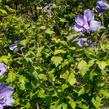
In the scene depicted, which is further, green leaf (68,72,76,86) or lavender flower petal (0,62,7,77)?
lavender flower petal (0,62,7,77)

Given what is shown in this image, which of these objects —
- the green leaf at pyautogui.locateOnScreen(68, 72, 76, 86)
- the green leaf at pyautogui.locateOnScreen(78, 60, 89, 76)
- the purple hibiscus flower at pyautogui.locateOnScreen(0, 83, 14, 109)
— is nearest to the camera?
the purple hibiscus flower at pyautogui.locateOnScreen(0, 83, 14, 109)

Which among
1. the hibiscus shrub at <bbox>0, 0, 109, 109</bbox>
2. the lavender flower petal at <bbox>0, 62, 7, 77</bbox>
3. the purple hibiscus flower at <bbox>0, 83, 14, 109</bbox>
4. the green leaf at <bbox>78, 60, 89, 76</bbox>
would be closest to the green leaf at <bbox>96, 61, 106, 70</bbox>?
the hibiscus shrub at <bbox>0, 0, 109, 109</bbox>

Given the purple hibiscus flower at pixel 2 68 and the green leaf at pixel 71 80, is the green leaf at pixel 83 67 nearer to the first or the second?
the green leaf at pixel 71 80

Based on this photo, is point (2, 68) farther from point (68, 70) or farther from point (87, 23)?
point (87, 23)

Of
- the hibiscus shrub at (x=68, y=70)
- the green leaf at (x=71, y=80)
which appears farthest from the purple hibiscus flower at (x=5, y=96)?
the green leaf at (x=71, y=80)

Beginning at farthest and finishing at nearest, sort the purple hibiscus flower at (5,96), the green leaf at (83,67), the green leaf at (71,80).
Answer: the green leaf at (71,80), the green leaf at (83,67), the purple hibiscus flower at (5,96)

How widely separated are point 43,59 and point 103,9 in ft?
2.79

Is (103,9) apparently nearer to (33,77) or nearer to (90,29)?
(90,29)

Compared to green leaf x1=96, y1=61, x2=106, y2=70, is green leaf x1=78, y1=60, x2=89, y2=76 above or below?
below

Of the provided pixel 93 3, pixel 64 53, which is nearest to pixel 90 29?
pixel 64 53

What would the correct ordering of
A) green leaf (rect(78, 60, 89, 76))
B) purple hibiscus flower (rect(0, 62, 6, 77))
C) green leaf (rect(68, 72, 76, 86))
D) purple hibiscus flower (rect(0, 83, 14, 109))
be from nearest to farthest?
purple hibiscus flower (rect(0, 83, 14, 109))
green leaf (rect(78, 60, 89, 76))
green leaf (rect(68, 72, 76, 86))
purple hibiscus flower (rect(0, 62, 6, 77))

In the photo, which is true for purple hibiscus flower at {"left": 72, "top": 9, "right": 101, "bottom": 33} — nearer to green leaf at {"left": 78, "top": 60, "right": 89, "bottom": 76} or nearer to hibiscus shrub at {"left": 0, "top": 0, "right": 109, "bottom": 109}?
hibiscus shrub at {"left": 0, "top": 0, "right": 109, "bottom": 109}

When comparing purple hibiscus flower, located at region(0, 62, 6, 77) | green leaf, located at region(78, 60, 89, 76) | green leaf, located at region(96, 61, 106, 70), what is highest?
green leaf, located at region(96, 61, 106, 70)

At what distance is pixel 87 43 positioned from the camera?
1.53 m
